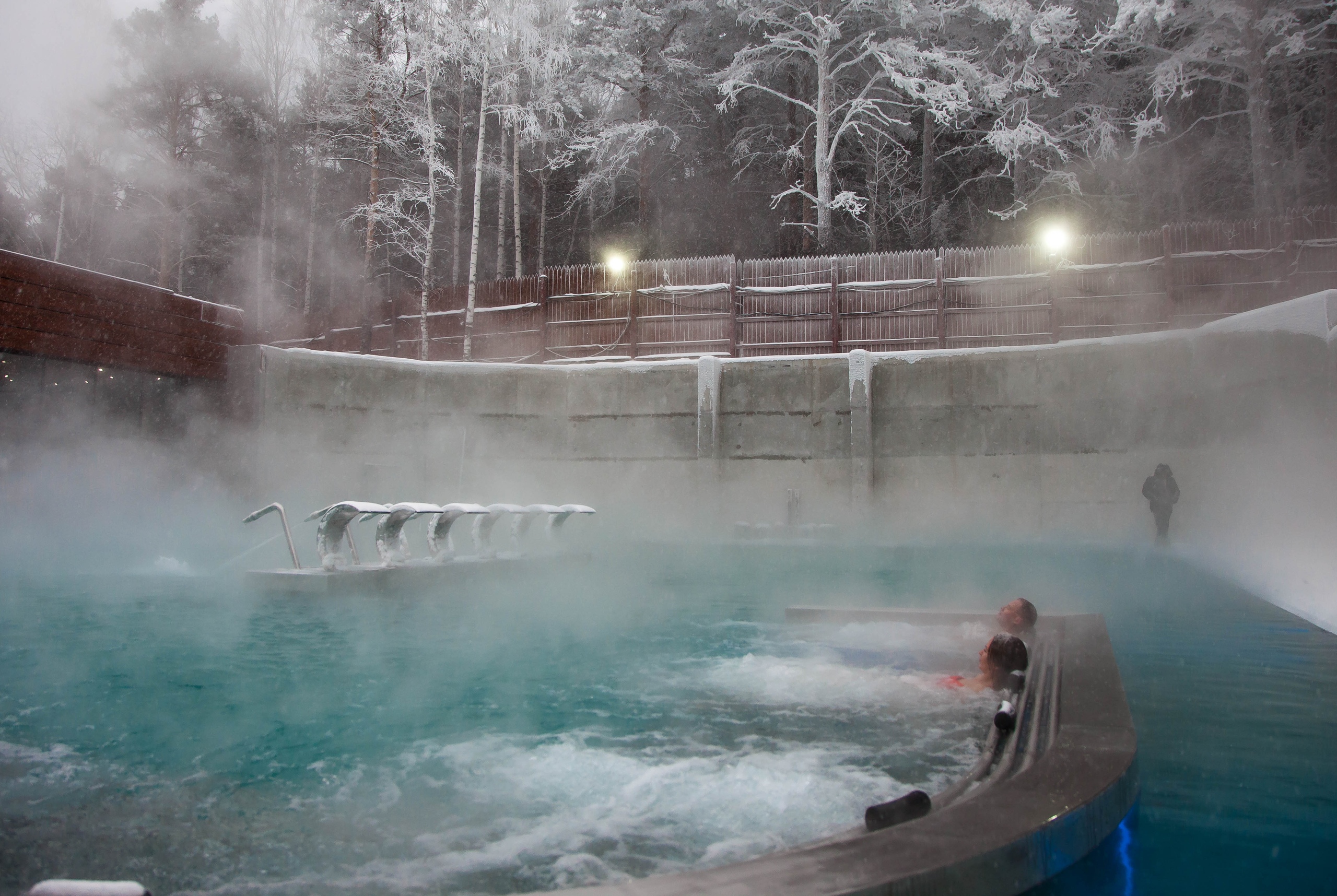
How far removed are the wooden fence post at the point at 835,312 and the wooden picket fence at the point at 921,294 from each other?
0.09 ft

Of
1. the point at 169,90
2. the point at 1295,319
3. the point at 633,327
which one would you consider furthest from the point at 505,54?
the point at 1295,319

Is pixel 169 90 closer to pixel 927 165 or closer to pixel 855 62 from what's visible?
pixel 855 62

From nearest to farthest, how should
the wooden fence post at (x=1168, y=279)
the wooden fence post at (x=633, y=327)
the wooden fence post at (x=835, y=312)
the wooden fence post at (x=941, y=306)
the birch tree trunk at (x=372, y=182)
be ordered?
the wooden fence post at (x=1168, y=279) < the wooden fence post at (x=941, y=306) < the wooden fence post at (x=835, y=312) < the wooden fence post at (x=633, y=327) < the birch tree trunk at (x=372, y=182)

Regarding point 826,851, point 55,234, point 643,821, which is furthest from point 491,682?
point 55,234

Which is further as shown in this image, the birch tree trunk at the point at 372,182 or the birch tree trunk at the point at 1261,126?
the birch tree trunk at the point at 372,182

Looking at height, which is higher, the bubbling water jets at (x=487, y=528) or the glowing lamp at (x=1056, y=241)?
the glowing lamp at (x=1056, y=241)

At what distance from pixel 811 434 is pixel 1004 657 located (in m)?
8.70

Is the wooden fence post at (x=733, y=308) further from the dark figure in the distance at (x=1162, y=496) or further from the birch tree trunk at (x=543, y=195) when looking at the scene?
the birch tree trunk at (x=543, y=195)

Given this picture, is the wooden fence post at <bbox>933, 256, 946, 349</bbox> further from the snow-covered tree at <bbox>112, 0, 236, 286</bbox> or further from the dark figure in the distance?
the snow-covered tree at <bbox>112, 0, 236, 286</bbox>

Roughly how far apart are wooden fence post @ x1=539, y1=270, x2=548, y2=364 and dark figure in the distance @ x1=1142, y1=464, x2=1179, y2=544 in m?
10.9

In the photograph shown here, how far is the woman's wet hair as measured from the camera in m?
4.84

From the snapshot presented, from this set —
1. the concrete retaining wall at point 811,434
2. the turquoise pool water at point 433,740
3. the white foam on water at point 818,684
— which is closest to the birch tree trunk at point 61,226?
the concrete retaining wall at point 811,434

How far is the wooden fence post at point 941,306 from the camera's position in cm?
1466

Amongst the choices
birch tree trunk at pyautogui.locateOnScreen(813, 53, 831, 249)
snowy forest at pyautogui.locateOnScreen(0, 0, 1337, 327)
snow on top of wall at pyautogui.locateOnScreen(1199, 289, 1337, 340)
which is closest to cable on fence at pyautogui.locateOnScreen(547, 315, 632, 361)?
snowy forest at pyautogui.locateOnScreen(0, 0, 1337, 327)
